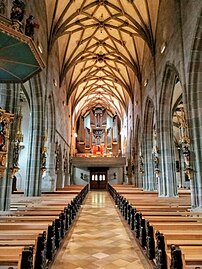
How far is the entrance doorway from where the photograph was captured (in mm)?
27812

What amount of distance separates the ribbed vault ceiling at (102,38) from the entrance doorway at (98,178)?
9.05 meters

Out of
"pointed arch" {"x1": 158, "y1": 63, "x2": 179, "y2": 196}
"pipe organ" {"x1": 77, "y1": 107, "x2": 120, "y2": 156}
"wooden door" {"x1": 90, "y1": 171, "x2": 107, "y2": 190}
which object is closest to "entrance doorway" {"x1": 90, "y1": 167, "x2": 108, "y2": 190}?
"wooden door" {"x1": 90, "y1": 171, "x2": 107, "y2": 190}

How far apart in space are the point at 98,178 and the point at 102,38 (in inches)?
661

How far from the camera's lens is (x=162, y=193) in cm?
1095

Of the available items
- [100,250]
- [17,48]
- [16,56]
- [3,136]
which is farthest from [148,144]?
[17,48]

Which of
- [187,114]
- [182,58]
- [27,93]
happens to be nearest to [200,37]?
[182,58]

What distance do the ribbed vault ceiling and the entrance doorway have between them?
9046mm

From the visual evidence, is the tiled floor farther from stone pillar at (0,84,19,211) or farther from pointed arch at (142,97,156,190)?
pointed arch at (142,97,156,190)

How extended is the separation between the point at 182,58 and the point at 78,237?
712 cm

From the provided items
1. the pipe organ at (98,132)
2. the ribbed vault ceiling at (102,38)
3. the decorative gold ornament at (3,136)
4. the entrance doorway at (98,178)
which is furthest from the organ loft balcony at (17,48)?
the pipe organ at (98,132)

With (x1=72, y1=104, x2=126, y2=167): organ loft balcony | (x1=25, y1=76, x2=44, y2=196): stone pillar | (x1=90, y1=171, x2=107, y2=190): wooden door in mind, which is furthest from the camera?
(x1=72, y1=104, x2=126, y2=167): organ loft balcony

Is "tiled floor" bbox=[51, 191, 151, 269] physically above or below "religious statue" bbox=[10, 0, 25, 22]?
below

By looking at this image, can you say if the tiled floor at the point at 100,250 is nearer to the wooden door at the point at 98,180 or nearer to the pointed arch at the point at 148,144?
the pointed arch at the point at 148,144

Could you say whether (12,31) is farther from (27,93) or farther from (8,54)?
(27,93)
